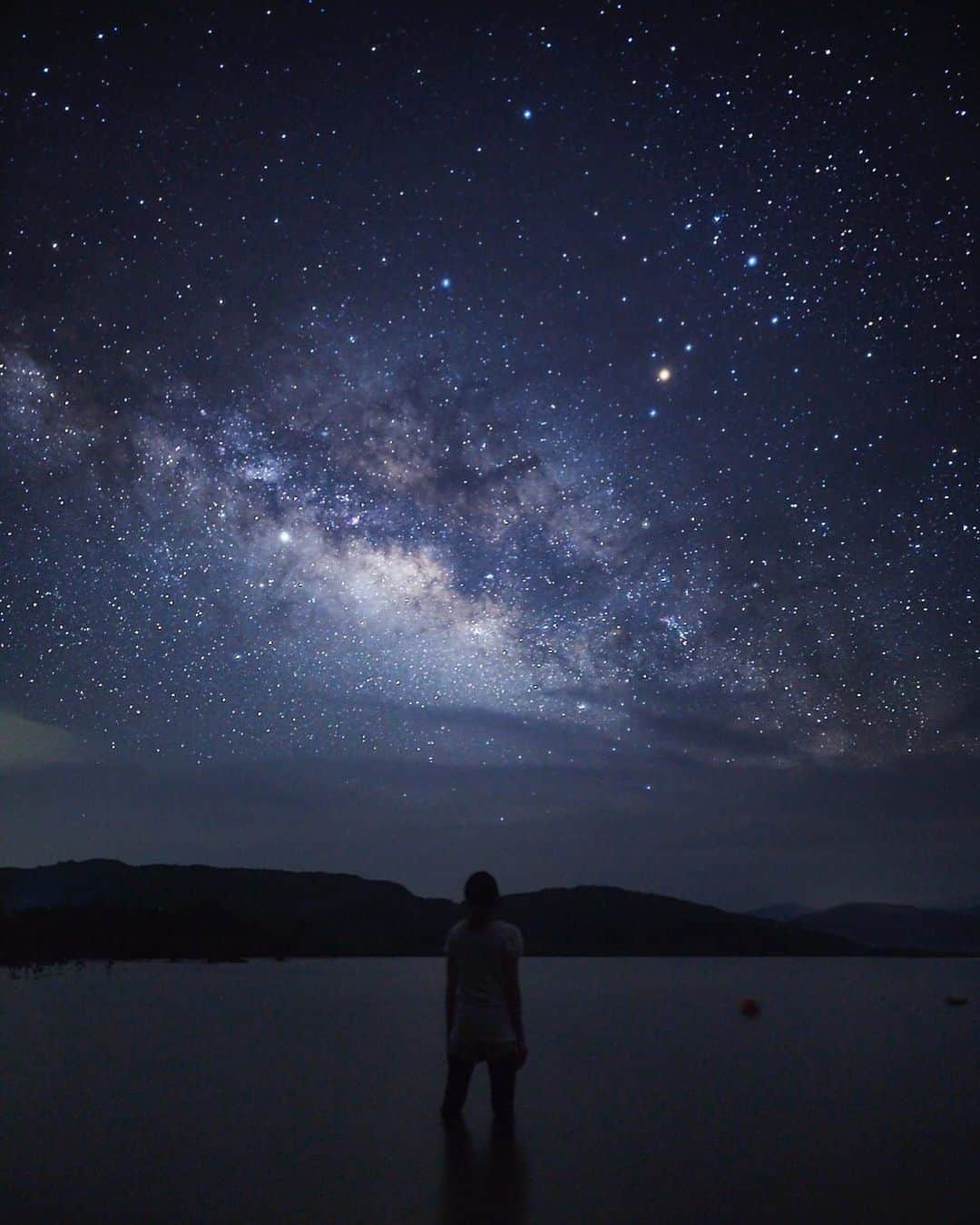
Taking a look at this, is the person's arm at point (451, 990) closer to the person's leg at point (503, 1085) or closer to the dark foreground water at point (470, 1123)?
the person's leg at point (503, 1085)

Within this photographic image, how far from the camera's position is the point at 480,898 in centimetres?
501

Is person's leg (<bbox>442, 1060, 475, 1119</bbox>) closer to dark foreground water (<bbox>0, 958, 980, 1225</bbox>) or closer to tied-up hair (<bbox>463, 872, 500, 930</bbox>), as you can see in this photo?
dark foreground water (<bbox>0, 958, 980, 1225</bbox>)

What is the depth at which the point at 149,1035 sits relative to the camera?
1004 centimetres

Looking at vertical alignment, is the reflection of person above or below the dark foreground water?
above

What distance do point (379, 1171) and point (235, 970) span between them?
80.0 ft

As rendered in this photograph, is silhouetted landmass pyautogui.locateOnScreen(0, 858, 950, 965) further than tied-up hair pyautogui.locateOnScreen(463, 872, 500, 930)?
Yes

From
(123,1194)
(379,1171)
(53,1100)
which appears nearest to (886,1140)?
(379,1171)

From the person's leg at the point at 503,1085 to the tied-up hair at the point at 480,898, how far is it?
0.67 m

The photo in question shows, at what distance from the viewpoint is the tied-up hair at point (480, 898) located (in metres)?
5.01

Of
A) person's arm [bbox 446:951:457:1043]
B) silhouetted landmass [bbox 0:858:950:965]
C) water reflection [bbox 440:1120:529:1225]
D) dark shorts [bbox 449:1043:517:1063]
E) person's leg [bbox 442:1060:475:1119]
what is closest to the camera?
water reflection [bbox 440:1120:529:1225]

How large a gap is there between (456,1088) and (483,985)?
2.61 feet

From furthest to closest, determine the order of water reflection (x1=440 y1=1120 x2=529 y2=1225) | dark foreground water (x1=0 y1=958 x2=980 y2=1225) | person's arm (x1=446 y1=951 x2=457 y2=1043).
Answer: person's arm (x1=446 y1=951 x2=457 y2=1043)
dark foreground water (x1=0 y1=958 x2=980 y2=1225)
water reflection (x1=440 y1=1120 x2=529 y2=1225)

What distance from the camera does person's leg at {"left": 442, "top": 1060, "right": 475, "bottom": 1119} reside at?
16.9 feet

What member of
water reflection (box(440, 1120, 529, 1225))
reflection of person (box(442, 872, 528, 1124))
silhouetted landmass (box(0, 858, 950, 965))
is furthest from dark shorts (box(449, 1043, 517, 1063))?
silhouetted landmass (box(0, 858, 950, 965))
